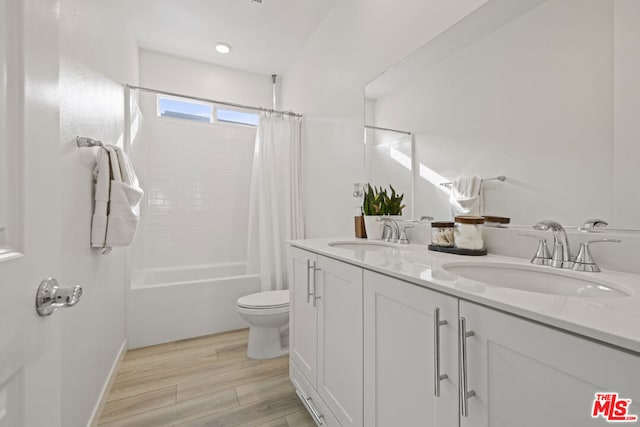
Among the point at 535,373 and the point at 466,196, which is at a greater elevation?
the point at 466,196

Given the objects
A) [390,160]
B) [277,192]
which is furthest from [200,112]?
[390,160]

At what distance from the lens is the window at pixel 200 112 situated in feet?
9.59

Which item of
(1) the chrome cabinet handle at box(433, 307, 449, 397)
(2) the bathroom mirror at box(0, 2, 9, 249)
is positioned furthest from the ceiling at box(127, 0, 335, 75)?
(1) the chrome cabinet handle at box(433, 307, 449, 397)

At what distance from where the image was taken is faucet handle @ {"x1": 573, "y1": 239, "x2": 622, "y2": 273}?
78cm

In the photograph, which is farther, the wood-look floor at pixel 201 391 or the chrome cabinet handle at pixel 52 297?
the wood-look floor at pixel 201 391

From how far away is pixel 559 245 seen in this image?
2.82 ft

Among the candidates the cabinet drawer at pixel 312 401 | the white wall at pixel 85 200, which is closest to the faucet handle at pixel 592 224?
the cabinet drawer at pixel 312 401

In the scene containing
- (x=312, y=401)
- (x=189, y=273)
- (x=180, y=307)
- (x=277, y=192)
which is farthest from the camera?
(x=189, y=273)

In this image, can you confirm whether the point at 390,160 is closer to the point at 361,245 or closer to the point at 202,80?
the point at 361,245

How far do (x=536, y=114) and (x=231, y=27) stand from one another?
2433 millimetres

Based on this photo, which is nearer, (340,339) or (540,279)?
(540,279)

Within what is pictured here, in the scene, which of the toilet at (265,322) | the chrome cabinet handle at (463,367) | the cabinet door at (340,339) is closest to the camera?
the chrome cabinet handle at (463,367)

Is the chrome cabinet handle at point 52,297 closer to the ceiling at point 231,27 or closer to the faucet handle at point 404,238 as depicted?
the faucet handle at point 404,238

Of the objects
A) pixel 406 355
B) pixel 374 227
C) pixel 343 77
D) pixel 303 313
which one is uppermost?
pixel 343 77
